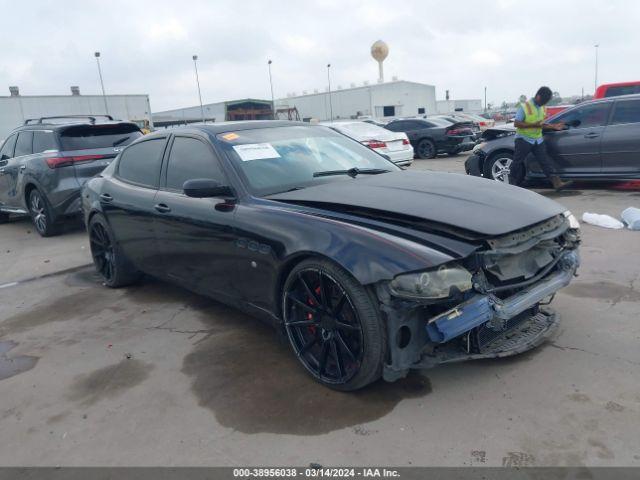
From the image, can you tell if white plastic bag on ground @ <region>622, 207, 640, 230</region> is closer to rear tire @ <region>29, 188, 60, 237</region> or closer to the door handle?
the door handle

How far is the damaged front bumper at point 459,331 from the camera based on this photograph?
2.60 m

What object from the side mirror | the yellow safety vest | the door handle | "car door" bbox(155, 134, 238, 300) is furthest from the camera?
the yellow safety vest

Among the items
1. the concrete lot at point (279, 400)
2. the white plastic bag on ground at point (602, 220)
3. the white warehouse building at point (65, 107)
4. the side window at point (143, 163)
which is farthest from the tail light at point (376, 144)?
the white warehouse building at point (65, 107)

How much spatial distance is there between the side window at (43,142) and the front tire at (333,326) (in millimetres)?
6244

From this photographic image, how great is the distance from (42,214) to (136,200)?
441 cm

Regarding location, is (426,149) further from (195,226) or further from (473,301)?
(473,301)

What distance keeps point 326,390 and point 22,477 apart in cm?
159

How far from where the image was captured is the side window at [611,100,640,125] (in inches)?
309

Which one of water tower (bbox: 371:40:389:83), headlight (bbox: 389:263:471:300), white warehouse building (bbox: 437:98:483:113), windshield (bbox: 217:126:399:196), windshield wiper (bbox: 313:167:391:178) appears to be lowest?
headlight (bbox: 389:263:471:300)

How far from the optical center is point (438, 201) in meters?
3.14

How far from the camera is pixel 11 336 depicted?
4.30 m

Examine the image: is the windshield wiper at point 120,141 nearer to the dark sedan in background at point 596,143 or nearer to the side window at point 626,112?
the dark sedan in background at point 596,143

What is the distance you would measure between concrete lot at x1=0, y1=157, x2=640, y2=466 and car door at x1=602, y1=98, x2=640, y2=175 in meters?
4.17

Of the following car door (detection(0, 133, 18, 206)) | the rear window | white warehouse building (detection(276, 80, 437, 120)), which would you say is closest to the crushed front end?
the rear window
